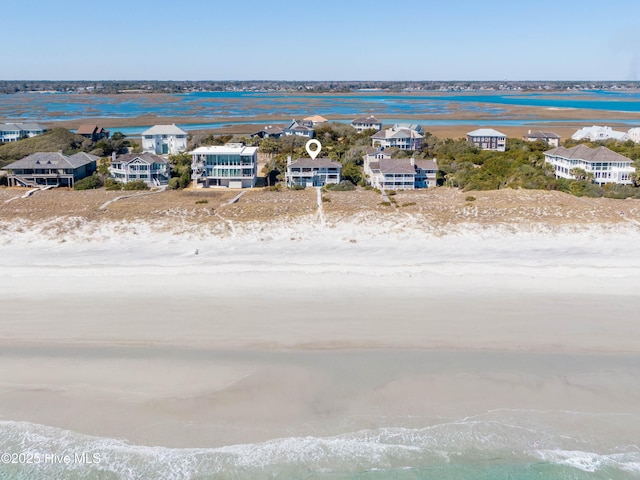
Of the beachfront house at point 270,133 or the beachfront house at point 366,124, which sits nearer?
the beachfront house at point 270,133

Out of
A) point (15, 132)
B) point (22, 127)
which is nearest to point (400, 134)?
point (22, 127)

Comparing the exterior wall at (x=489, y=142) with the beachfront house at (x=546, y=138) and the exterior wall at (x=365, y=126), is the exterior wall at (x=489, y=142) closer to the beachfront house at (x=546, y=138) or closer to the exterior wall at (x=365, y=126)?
the beachfront house at (x=546, y=138)

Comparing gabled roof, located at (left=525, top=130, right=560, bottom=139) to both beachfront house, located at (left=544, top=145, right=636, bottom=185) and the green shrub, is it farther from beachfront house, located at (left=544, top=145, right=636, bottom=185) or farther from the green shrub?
the green shrub

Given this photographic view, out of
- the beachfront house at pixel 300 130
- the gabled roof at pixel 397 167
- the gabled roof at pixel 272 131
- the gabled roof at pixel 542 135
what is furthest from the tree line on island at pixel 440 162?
the gabled roof at pixel 272 131

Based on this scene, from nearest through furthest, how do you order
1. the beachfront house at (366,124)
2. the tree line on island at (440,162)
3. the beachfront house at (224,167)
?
1. the tree line on island at (440,162)
2. the beachfront house at (224,167)
3. the beachfront house at (366,124)

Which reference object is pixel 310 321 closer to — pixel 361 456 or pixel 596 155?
pixel 361 456

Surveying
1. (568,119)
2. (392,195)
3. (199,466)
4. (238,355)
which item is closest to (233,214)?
(392,195)

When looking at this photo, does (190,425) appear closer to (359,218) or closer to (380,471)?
(380,471)
